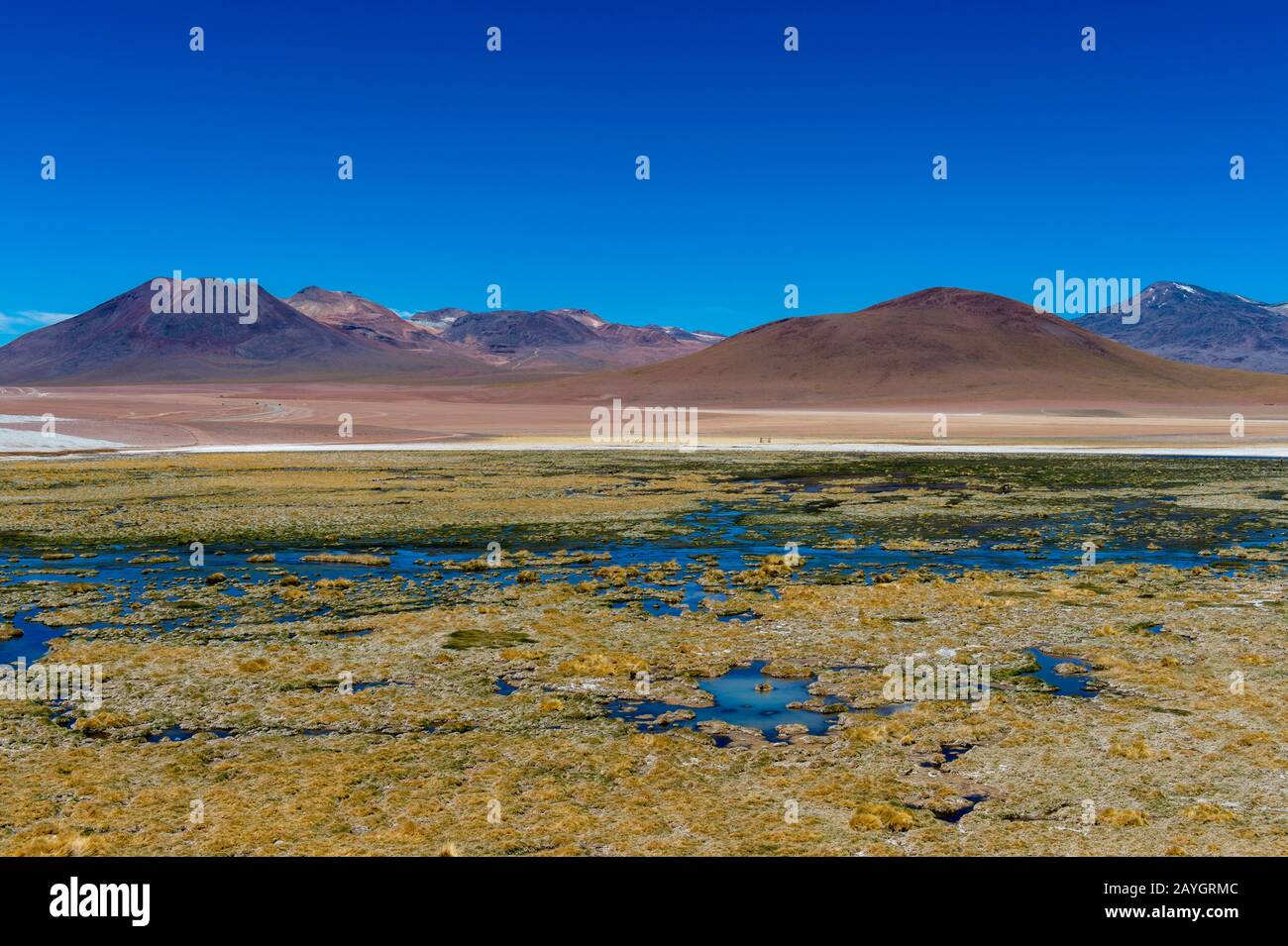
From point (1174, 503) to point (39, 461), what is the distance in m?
47.3

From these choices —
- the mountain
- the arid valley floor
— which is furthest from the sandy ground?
the arid valley floor

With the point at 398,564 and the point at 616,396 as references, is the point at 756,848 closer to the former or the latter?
the point at 398,564

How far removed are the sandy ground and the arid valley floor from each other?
126ft

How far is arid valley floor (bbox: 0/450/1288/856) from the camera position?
334 inches

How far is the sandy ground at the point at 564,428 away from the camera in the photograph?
64875 millimetres

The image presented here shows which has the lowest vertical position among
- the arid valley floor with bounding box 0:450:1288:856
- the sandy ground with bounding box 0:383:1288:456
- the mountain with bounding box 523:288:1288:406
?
the arid valley floor with bounding box 0:450:1288:856

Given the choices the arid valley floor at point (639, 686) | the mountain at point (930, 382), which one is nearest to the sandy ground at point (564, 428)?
the mountain at point (930, 382)

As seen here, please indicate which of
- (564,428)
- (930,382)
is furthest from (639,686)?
(930,382)

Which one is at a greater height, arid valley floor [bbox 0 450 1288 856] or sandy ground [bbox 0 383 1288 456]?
sandy ground [bbox 0 383 1288 456]

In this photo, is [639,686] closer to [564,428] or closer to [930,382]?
[564,428]

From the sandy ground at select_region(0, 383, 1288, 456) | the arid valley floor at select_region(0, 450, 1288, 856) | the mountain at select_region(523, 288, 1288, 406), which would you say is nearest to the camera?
the arid valley floor at select_region(0, 450, 1288, 856)

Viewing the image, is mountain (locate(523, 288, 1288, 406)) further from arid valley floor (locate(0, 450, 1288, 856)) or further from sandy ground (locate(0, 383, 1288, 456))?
arid valley floor (locate(0, 450, 1288, 856))

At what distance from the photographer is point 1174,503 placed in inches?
1262

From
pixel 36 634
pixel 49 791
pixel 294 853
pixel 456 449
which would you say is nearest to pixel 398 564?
pixel 36 634
